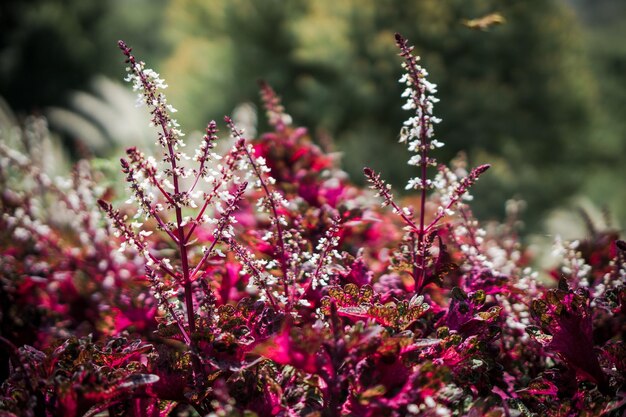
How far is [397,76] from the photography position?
4.30 metres

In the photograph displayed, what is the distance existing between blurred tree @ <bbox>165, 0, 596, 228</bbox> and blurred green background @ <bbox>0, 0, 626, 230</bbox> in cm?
1

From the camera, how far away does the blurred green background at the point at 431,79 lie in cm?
409

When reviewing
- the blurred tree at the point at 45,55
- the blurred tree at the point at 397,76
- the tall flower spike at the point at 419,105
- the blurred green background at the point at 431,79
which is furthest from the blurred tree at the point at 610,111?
the blurred tree at the point at 45,55

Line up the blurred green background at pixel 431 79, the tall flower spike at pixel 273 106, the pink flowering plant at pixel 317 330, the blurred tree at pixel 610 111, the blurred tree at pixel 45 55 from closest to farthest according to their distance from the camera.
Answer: the pink flowering plant at pixel 317 330 < the tall flower spike at pixel 273 106 < the blurred green background at pixel 431 79 < the blurred tree at pixel 610 111 < the blurred tree at pixel 45 55

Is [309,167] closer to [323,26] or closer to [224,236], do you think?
[224,236]

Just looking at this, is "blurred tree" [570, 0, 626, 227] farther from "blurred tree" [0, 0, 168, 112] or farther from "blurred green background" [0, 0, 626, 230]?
"blurred tree" [0, 0, 168, 112]

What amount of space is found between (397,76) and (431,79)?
0.47 metres

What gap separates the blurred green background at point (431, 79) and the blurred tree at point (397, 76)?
0.01 m

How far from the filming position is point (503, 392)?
749mm

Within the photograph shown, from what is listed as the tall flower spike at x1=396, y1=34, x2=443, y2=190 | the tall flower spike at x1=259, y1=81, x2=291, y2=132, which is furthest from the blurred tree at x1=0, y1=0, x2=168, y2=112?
the tall flower spike at x1=396, y1=34, x2=443, y2=190

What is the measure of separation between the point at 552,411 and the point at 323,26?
3958 mm

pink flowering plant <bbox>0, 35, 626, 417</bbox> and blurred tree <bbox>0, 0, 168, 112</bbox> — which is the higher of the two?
blurred tree <bbox>0, 0, 168, 112</bbox>

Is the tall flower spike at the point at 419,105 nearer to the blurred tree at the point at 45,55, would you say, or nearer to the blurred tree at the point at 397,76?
the blurred tree at the point at 397,76

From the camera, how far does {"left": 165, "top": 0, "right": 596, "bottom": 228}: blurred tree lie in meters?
4.12
